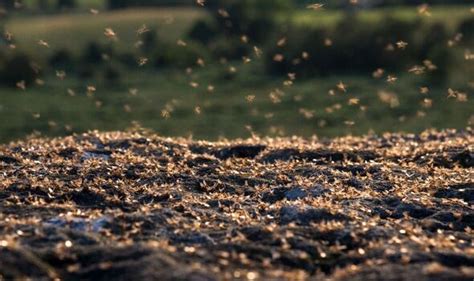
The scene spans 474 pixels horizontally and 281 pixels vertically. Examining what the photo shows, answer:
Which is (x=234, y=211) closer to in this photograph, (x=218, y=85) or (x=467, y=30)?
(x=218, y=85)

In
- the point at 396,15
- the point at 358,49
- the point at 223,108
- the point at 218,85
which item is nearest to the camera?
the point at 223,108

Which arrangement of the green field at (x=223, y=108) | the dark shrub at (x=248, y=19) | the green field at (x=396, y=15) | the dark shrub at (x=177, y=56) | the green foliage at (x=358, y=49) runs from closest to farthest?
the green field at (x=223, y=108) → the green foliage at (x=358, y=49) → the dark shrub at (x=177, y=56) → the green field at (x=396, y=15) → the dark shrub at (x=248, y=19)

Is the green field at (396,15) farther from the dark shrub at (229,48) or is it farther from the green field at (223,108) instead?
the green field at (223,108)

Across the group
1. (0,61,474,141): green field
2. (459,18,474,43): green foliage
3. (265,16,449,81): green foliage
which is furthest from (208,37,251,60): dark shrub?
(459,18,474,43): green foliage

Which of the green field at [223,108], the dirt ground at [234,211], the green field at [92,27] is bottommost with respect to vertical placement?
the dirt ground at [234,211]

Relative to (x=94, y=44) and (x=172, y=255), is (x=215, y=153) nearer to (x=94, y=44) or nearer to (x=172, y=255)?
(x=172, y=255)

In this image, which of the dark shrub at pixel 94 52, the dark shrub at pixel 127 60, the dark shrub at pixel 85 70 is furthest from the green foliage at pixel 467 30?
the dark shrub at pixel 85 70

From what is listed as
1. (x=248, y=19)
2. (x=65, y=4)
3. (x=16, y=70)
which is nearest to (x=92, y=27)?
(x=248, y=19)
